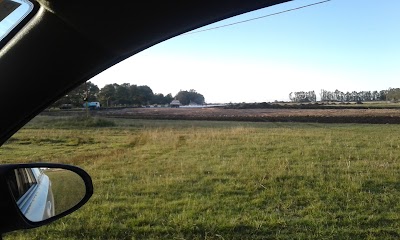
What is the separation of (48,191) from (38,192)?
0.04 m

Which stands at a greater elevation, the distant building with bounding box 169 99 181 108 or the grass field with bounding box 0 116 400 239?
the distant building with bounding box 169 99 181 108

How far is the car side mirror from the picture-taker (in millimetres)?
1230

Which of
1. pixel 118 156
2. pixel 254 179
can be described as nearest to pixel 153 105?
pixel 118 156

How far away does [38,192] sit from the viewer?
5.56 ft

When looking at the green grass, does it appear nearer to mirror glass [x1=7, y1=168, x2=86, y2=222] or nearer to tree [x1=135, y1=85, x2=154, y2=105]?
mirror glass [x1=7, y1=168, x2=86, y2=222]

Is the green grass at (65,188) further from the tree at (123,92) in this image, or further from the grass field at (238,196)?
the tree at (123,92)

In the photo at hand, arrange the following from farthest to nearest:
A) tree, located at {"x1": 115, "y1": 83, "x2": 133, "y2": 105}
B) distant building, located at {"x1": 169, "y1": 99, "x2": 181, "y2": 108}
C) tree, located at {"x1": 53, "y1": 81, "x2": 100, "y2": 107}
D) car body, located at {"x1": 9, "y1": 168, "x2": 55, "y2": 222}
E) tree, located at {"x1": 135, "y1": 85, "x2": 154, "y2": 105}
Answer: distant building, located at {"x1": 169, "y1": 99, "x2": 181, "y2": 108}, tree, located at {"x1": 135, "y1": 85, "x2": 154, "y2": 105}, tree, located at {"x1": 115, "y1": 83, "x2": 133, "y2": 105}, tree, located at {"x1": 53, "y1": 81, "x2": 100, "y2": 107}, car body, located at {"x1": 9, "y1": 168, "x2": 55, "y2": 222}

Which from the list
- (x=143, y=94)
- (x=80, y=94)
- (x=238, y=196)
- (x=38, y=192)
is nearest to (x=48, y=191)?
(x=38, y=192)

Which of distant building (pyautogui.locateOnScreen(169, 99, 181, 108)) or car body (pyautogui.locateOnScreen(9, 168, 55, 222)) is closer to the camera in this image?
car body (pyautogui.locateOnScreen(9, 168, 55, 222))

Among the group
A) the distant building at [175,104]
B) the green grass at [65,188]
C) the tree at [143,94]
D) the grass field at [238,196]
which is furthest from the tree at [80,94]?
the distant building at [175,104]

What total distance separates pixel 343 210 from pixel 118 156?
7777 mm

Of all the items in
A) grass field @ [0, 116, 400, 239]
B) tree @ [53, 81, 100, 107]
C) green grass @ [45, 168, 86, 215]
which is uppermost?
tree @ [53, 81, 100, 107]

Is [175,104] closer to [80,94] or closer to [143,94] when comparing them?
[143,94]

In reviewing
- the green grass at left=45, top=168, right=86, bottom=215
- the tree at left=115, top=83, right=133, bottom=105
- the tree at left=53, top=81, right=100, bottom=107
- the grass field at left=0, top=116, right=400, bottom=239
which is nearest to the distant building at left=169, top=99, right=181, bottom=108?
the tree at left=115, top=83, right=133, bottom=105
